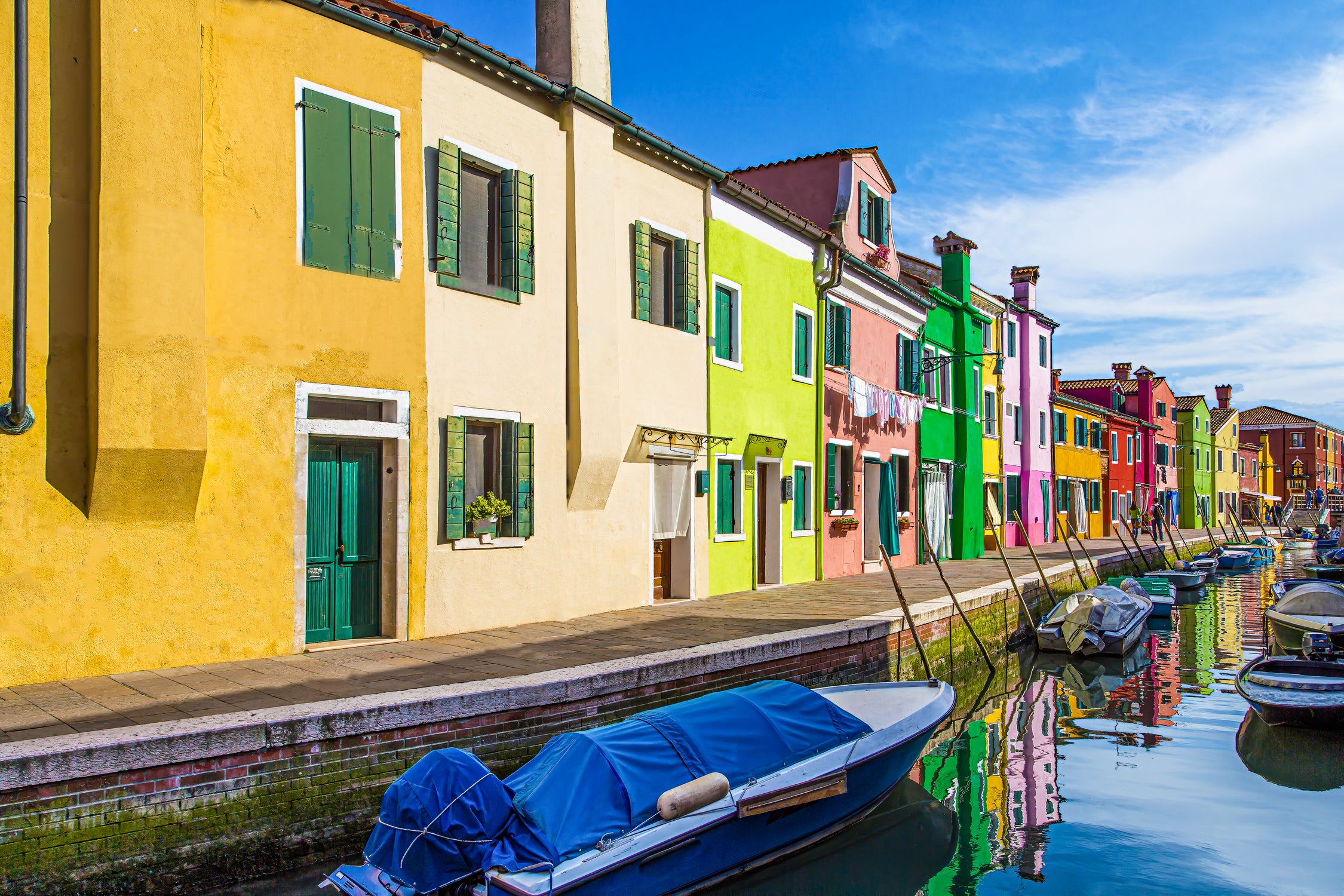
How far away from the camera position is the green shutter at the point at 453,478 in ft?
33.3

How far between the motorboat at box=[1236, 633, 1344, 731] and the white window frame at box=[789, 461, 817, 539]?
24.1 ft

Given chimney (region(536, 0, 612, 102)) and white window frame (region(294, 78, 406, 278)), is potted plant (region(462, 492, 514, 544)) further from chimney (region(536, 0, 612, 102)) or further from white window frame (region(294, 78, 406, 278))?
chimney (region(536, 0, 612, 102))

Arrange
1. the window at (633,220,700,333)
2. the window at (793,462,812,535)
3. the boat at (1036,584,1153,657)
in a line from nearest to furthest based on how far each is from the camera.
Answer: the window at (633,220,700,333) → the boat at (1036,584,1153,657) → the window at (793,462,812,535)

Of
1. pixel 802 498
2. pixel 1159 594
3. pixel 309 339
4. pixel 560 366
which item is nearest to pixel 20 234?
pixel 309 339

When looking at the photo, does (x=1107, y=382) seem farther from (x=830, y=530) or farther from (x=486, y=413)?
(x=486, y=413)

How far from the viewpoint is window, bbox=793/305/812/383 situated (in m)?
17.4

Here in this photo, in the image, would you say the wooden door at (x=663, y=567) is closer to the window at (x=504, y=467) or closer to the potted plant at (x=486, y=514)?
the window at (x=504, y=467)

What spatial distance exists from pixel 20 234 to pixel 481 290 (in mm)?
4545

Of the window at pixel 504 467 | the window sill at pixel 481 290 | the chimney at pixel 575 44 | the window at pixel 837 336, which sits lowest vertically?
the window at pixel 504 467

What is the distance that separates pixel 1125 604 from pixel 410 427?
14501mm

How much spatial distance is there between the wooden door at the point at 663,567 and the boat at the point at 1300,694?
25.8 feet

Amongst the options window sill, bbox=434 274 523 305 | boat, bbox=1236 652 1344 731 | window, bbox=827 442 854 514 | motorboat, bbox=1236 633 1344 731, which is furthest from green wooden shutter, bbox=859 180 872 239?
boat, bbox=1236 652 1344 731

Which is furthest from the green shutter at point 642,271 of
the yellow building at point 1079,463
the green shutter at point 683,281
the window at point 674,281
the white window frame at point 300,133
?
the yellow building at point 1079,463

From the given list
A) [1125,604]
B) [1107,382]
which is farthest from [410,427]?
[1107,382]
